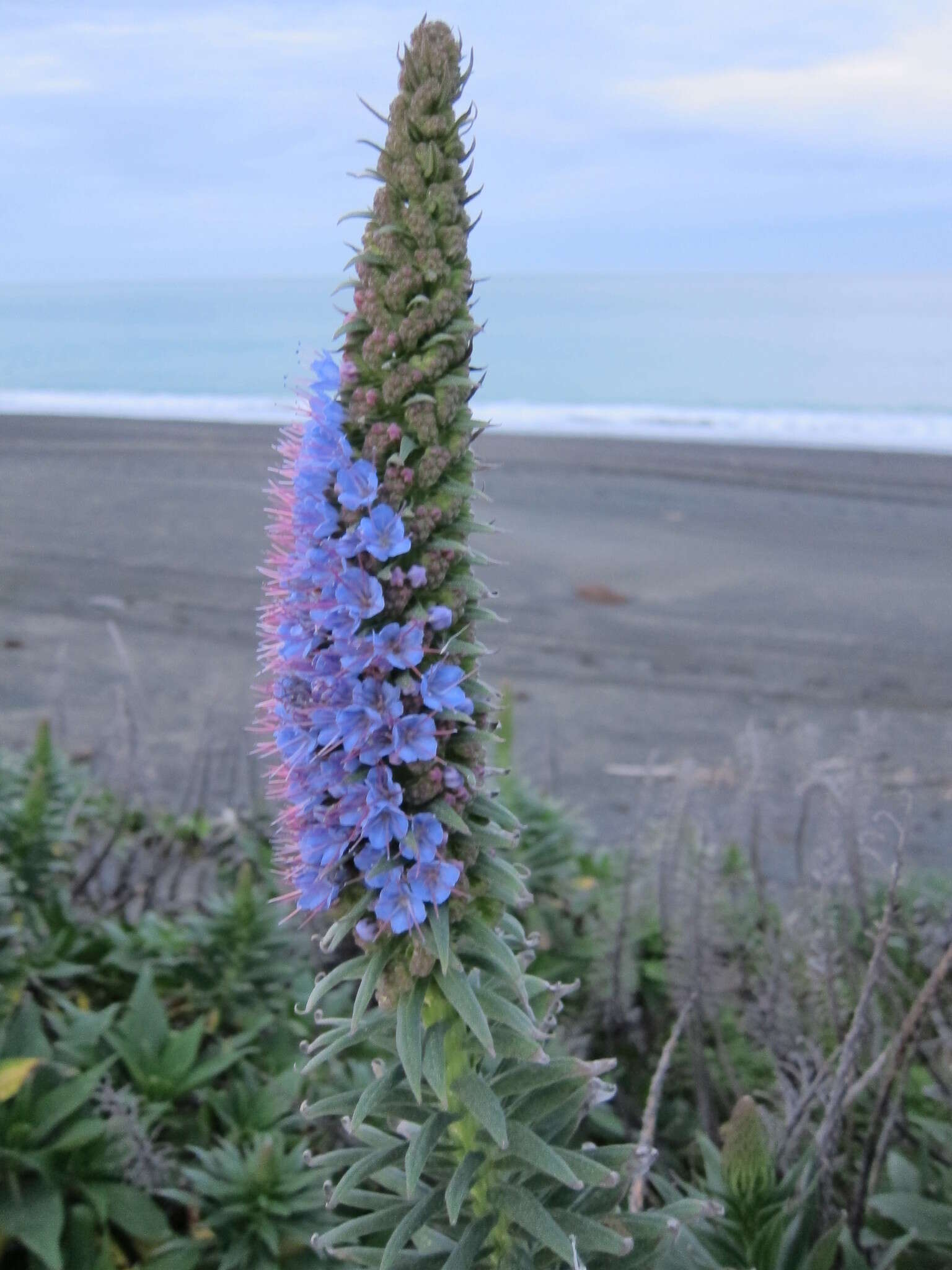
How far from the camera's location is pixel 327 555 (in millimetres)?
1794

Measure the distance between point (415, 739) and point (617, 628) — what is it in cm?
815

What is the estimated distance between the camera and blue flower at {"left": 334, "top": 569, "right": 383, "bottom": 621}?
1.76 m

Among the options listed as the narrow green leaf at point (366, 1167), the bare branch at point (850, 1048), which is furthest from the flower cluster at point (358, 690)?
the bare branch at point (850, 1048)

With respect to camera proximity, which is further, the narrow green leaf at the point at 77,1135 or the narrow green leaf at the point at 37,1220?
the narrow green leaf at the point at 77,1135

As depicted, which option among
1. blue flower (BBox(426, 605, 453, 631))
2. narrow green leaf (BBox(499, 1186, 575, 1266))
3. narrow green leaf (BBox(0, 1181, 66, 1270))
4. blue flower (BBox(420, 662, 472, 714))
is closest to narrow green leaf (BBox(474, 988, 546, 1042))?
narrow green leaf (BBox(499, 1186, 575, 1266))

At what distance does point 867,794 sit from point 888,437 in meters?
18.6

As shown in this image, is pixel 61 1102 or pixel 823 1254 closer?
pixel 823 1254

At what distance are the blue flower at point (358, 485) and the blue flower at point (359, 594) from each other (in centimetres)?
10

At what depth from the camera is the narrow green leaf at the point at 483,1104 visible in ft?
6.08

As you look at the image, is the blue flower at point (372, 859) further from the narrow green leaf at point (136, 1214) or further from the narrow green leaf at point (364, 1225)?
the narrow green leaf at point (136, 1214)

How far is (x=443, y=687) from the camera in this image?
5.88ft

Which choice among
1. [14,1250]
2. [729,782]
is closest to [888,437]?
[729,782]

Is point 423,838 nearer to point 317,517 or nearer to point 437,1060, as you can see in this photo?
point 437,1060

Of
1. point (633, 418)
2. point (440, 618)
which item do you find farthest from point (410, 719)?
point (633, 418)
